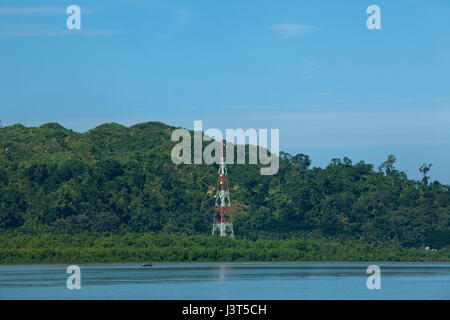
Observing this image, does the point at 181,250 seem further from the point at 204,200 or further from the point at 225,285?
the point at 225,285

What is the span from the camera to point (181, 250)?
3297 inches

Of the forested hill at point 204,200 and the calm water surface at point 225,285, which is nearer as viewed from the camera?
the calm water surface at point 225,285

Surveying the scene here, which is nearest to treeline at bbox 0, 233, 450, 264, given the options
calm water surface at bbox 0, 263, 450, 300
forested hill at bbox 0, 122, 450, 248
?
forested hill at bbox 0, 122, 450, 248

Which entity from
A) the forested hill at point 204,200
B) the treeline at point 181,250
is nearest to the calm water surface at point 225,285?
the treeline at point 181,250

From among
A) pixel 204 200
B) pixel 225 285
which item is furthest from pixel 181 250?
pixel 225 285

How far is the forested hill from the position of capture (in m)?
94.4

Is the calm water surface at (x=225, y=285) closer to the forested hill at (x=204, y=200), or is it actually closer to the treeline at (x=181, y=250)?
the treeline at (x=181, y=250)

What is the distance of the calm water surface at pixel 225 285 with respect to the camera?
47875mm

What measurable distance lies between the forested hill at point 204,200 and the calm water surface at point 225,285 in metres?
24.0

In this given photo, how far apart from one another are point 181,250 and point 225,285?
29301 mm
